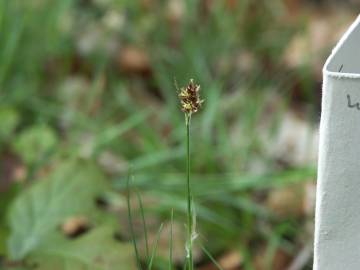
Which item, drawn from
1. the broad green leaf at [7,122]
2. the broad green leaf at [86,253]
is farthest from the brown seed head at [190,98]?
the broad green leaf at [7,122]

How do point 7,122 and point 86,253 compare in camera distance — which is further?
point 7,122

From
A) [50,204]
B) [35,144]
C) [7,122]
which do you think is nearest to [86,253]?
[50,204]

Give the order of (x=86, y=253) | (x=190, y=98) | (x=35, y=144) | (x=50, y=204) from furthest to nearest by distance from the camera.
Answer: (x=35, y=144) < (x=50, y=204) < (x=86, y=253) < (x=190, y=98)

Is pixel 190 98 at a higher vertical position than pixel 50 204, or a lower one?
higher

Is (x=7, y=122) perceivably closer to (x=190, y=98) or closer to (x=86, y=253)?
(x=86, y=253)

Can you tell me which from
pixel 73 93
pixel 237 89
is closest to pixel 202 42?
pixel 237 89

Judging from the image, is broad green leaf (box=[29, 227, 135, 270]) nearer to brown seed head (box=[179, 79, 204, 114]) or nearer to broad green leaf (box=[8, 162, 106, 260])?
broad green leaf (box=[8, 162, 106, 260])

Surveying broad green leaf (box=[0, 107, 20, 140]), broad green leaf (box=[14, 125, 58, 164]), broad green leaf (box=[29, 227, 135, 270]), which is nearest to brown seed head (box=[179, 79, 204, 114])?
broad green leaf (box=[29, 227, 135, 270])
